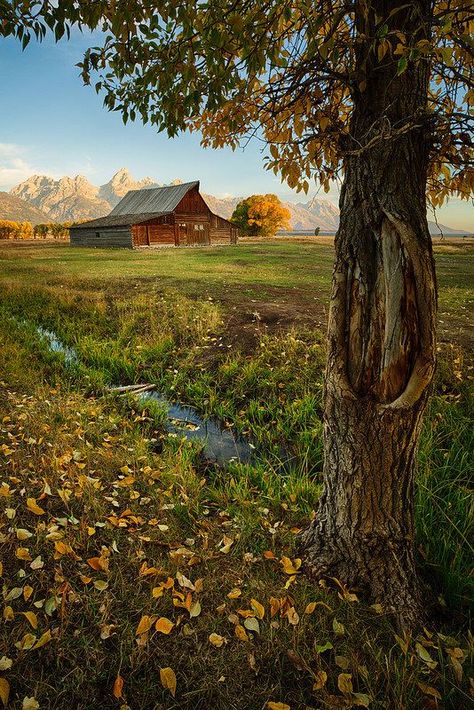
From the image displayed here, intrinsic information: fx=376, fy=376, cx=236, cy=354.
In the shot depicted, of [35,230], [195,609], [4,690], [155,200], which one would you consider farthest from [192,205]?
[35,230]

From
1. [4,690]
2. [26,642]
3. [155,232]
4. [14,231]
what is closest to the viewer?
[4,690]

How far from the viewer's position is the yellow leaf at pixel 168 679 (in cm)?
196

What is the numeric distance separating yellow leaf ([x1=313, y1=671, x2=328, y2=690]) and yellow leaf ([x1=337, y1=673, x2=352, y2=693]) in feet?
0.24

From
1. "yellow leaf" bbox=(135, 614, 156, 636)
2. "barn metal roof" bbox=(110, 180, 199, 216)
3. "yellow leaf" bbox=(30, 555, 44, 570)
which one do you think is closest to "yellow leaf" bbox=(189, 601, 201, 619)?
"yellow leaf" bbox=(135, 614, 156, 636)

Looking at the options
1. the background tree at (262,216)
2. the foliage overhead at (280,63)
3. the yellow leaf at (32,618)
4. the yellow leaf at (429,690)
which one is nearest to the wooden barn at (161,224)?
the background tree at (262,216)

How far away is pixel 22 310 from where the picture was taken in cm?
1109

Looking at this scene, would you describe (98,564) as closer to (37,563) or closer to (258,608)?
(37,563)

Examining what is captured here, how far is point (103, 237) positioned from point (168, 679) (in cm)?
4244

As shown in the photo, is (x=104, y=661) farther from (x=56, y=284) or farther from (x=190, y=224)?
(x=190, y=224)

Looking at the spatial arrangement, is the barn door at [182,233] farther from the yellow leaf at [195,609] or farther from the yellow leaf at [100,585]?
the yellow leaf at [195,609]

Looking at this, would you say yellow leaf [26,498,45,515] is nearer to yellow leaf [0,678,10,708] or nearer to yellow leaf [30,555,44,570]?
yellow leaf [30,555,44,570]

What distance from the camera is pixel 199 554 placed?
287 centimetres

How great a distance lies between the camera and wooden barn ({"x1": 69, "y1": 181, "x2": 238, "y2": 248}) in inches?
1462

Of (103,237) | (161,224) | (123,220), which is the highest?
(123,220)
